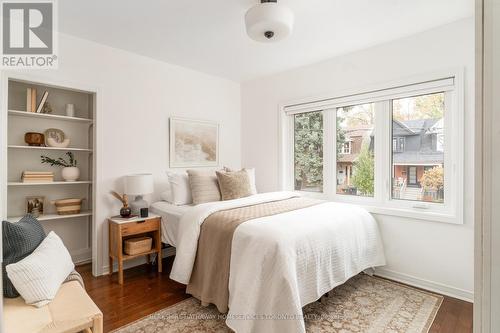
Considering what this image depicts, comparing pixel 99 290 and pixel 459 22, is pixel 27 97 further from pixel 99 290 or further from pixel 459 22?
pixel 459 22

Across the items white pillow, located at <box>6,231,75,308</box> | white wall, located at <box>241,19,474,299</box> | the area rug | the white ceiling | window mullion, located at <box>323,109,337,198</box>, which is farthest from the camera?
window mullion, located at <box>323,109,337,198</box>

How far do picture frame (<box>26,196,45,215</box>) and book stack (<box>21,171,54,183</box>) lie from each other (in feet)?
0.75

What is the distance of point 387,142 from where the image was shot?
2.99 meters

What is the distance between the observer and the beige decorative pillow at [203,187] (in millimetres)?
3127

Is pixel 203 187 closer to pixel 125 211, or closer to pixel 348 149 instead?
pixel 125 211

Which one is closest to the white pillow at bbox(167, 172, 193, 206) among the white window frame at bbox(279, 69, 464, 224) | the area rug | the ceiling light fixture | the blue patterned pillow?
the area rug

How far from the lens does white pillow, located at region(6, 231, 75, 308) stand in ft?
4.93

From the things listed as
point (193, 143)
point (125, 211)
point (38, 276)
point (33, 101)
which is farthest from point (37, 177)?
point (193, 143)

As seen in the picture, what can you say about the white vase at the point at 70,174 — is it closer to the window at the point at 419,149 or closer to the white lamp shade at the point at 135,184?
the white lamp shade at the point at 135,184

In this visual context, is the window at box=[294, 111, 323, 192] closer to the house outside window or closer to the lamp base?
the house outside window

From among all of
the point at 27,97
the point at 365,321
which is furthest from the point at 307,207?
the point at 27,97

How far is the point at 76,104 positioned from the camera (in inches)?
126

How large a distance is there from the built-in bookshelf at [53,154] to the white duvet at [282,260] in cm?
155

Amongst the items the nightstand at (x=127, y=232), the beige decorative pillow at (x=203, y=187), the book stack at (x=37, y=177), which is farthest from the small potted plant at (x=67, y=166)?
the beige decorative pillow at (x=203, y=187)
